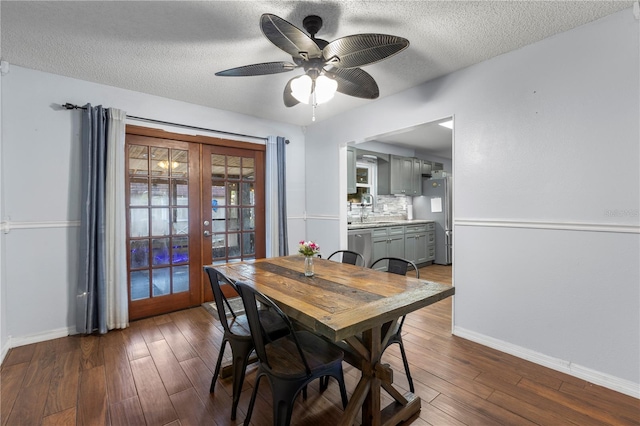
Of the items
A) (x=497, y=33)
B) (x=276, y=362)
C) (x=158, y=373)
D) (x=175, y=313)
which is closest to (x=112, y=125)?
(x=175, y=313)

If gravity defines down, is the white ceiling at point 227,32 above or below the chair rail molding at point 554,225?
above

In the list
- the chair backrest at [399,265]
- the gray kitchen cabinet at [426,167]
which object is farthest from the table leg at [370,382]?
the gray kitchen cabinet at [426,167]

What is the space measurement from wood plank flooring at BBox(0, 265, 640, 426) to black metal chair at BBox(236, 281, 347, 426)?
0.40 metres

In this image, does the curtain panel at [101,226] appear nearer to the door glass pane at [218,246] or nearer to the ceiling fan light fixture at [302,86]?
the door glass pane at [218,246]

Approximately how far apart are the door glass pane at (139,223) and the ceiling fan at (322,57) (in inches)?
81.7

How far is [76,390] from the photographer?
1.94 metres

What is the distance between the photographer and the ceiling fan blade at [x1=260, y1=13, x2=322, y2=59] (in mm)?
1472

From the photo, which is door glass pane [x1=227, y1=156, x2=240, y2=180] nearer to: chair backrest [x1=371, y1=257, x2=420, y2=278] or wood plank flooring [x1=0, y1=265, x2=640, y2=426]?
wood plank flooring [x1=0, y1=265, x2=640, y2=426]

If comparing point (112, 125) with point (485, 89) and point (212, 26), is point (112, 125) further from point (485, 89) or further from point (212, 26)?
point (485, 89)

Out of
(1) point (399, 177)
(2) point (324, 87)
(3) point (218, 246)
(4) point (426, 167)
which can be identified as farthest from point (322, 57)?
(4) point (426, 167)

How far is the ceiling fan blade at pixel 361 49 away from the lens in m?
1.58

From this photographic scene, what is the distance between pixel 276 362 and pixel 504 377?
1695 millimetres

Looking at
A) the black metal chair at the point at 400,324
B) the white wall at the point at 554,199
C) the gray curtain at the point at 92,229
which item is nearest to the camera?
the black metal chair at the point at 400,324

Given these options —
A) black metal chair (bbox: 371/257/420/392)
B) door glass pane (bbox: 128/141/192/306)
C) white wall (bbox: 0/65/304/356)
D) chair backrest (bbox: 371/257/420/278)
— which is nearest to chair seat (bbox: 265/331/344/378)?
black metal chair (bbox: 371/257/420/392)
